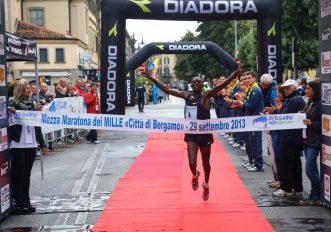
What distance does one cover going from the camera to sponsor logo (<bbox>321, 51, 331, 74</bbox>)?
27.9 feet

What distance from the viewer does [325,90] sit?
867 cm

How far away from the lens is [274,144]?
1027 cm

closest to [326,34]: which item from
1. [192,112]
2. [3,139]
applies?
[192,112]

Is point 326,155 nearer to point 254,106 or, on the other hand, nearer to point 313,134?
point 313,134

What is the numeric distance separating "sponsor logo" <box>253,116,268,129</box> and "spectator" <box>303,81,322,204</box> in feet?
2.84

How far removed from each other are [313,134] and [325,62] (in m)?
1.10

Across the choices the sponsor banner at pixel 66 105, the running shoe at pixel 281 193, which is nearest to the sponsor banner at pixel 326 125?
the running shoe at pixel 281 193

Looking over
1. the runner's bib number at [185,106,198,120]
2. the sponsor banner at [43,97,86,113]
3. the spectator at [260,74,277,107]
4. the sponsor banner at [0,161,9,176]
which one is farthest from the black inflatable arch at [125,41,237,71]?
the sponsor banner at [0,161,9,176]

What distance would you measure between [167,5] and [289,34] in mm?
16836

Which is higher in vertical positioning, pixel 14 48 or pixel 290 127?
pixel 14 48

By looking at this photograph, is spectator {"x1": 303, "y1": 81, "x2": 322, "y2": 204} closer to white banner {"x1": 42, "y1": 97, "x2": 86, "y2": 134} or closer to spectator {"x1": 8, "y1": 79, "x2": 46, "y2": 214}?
spectator {"x1": 8, "y1": 79, "x2": 46, "y2": 214}

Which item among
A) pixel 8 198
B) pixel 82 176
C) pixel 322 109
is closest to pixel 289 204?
pixel 322 109

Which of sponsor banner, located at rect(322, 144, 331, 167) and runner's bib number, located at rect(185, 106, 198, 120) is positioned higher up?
runner's bib number, located at rect(185, 106, 198, 120)

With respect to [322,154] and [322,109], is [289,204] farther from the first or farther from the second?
[322,109]
